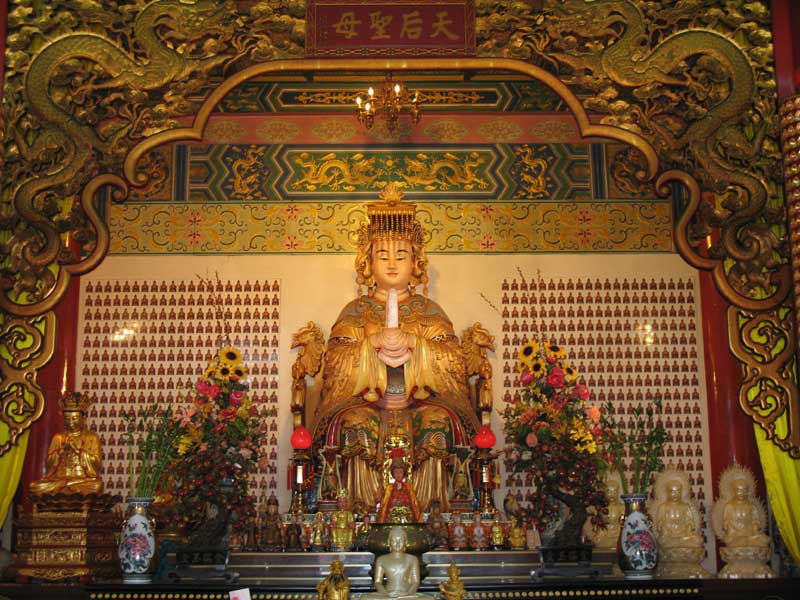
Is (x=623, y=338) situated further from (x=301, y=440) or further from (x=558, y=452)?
(x=301, y=440)

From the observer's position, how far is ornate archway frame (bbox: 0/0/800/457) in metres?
8.60

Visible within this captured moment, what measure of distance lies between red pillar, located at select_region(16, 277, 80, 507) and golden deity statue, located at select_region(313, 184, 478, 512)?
2100 mm

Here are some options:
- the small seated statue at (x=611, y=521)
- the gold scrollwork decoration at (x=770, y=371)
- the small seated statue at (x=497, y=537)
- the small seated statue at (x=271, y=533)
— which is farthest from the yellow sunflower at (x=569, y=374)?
the small seated statue at (x=271, y=533)

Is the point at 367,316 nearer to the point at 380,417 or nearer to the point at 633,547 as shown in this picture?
the point at 380,417

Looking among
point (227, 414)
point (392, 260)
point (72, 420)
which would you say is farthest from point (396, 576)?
point (392, 260)

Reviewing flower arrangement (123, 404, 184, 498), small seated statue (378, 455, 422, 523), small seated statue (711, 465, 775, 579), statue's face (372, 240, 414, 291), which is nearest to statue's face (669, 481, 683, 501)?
small seated statue (711, 465, 775, 579)

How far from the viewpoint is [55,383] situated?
367 inches

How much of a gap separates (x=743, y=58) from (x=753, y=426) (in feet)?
9.09

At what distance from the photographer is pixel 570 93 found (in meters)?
8.98

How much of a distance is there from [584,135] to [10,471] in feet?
16.4

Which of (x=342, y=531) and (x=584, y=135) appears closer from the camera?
(x=342, y=531)

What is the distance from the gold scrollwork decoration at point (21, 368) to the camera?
855cm

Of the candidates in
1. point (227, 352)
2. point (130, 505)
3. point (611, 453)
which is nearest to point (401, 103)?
point (227, 352)

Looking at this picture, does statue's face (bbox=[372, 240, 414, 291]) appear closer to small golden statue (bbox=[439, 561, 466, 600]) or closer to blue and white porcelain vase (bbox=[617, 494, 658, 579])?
blue and white porcelain vase (bbox=[617, 494, 658, 579])
